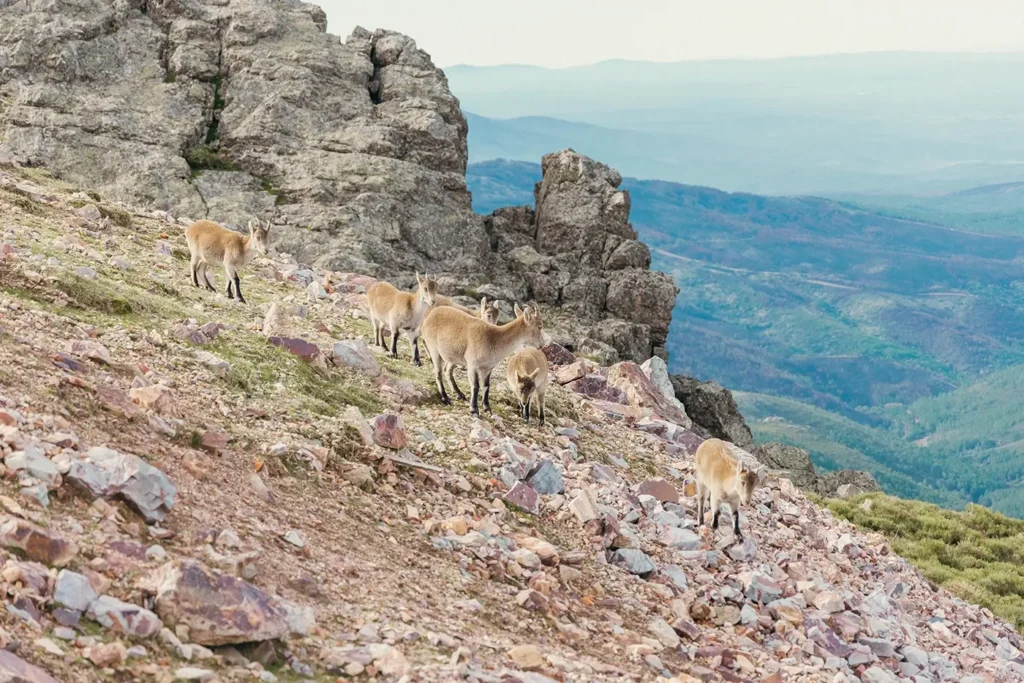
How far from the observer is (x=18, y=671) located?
684cm

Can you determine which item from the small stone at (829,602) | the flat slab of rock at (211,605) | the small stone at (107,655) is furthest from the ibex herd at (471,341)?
the small stone at (107,655)

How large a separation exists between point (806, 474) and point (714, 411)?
6650 mm

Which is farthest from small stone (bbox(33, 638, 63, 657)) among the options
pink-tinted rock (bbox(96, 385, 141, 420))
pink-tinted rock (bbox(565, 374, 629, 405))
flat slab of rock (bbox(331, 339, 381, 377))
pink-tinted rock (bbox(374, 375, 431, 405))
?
pink-tinted rock (bbox(565, 374, 629, 405))

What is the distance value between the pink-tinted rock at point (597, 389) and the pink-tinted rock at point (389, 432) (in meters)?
12.0

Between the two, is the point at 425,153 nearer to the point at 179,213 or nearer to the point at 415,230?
the point at 415,230

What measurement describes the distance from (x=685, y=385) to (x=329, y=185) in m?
20.8

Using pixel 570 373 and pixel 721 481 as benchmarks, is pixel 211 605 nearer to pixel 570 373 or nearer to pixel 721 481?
pixel 721 481

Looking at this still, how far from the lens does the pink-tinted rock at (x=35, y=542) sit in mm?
8312

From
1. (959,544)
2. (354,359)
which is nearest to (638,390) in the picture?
(959,544)

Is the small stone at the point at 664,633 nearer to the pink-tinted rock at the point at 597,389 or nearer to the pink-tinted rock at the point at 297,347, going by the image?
the pink-tinted rock at the point at 297,347

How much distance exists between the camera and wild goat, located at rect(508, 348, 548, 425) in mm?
19812

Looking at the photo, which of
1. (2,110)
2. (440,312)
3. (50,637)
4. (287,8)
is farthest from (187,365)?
(287,8)

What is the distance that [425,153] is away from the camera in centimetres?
5147

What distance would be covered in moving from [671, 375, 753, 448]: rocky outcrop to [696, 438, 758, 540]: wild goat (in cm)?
2853
